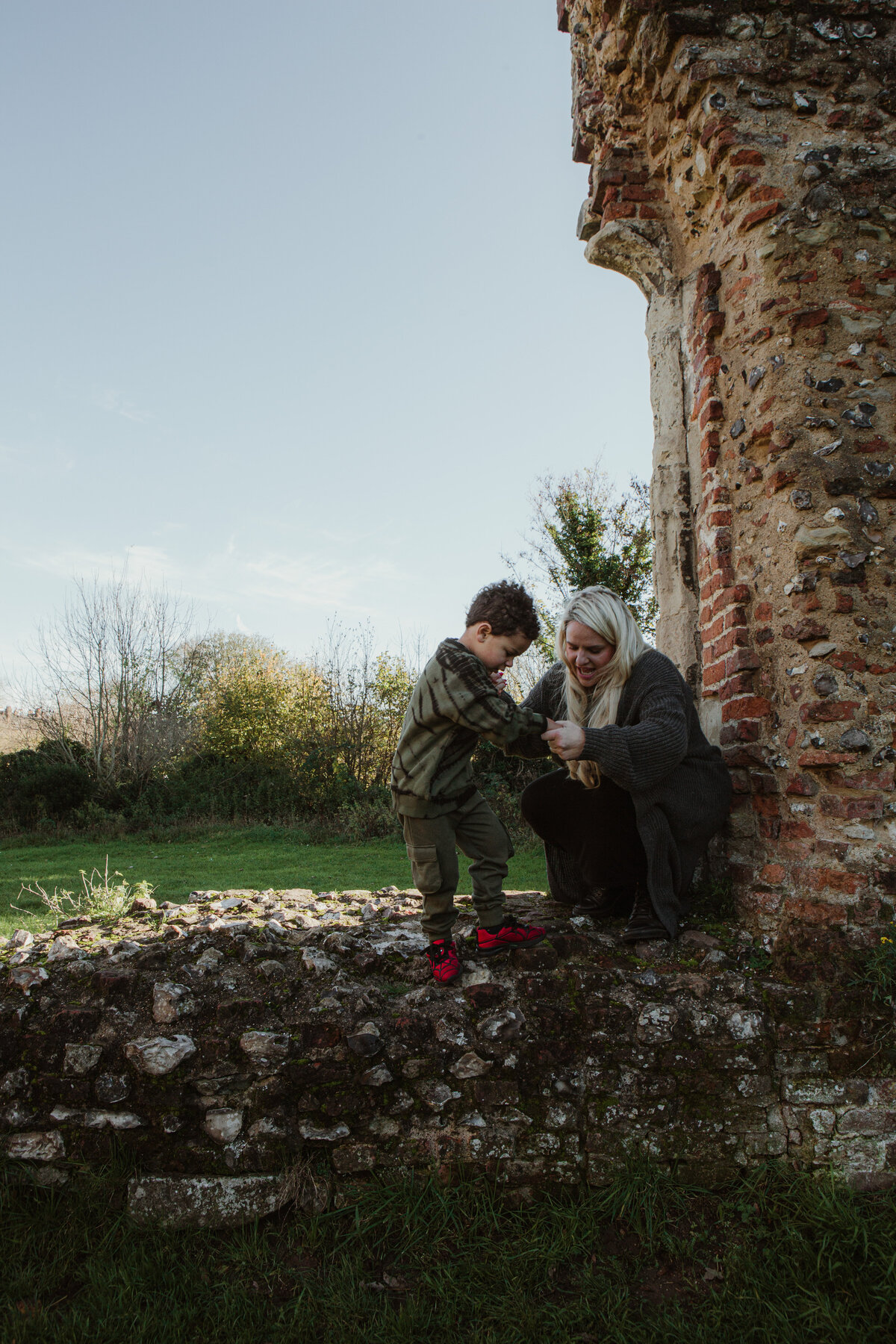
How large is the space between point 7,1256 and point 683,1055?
7.91ft

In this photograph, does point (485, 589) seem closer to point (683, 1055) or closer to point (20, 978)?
point (683, 1055)

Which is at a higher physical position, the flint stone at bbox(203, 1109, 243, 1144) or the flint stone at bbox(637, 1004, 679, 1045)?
the flint stone at bbox(637, 1004, 679, 1045)

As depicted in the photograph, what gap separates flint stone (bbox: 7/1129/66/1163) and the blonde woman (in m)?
2.33

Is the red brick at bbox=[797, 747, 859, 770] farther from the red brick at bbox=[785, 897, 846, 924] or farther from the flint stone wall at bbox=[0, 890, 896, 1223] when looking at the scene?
the flint stone wall at bbox=[0, 890, 896, 1223]

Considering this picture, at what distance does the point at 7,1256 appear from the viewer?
8.31 feet

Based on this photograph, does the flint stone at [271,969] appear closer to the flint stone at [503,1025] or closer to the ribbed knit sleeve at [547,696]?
the flint stone at [503,1025]

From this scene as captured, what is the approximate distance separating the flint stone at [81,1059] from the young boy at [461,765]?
1.31 meters

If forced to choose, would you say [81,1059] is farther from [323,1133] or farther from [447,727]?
[447,727]

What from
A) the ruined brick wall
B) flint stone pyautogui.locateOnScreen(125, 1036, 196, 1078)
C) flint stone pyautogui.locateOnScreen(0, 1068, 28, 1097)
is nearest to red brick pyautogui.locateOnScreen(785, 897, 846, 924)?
the ruined brick wall

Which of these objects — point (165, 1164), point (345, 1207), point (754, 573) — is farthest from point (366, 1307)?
point (754, 573)

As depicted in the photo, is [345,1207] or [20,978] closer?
[345,1207]

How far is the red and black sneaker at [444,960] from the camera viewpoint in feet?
10.2

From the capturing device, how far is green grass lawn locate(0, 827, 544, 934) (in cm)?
809

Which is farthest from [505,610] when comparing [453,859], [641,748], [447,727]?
[453,859]
